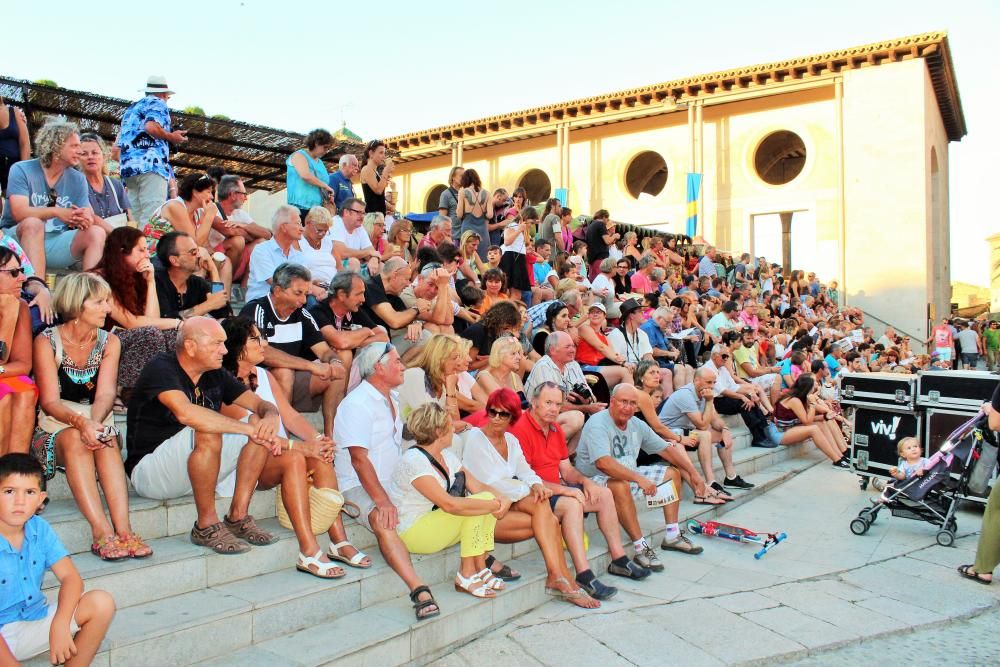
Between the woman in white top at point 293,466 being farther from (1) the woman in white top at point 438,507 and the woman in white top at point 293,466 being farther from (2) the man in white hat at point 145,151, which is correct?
(2) the man in white hat at point 145,151

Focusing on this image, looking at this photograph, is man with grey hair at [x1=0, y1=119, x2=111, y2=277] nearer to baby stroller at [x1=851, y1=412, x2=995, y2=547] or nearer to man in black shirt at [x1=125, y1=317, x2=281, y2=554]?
man in black shirt at [x1=125, y1=317, x2=281, y2=554]

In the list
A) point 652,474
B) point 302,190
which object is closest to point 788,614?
point 652,474

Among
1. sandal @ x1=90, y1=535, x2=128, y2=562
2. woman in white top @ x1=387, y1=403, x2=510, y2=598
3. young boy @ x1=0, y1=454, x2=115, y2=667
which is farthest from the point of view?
woman in white top @ x1=387, y1=403, x2=510, y2=598

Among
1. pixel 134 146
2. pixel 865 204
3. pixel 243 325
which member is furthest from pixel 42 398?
pixel 865 204

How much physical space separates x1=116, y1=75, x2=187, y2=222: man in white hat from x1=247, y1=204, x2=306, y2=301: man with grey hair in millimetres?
1303

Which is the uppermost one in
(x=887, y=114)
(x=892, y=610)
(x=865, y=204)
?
(x=887, y=114)

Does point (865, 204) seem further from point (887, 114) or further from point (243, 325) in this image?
point (243, 325)

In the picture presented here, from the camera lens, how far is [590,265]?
12.8 m

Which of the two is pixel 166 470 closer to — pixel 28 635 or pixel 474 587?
pixel 28 635

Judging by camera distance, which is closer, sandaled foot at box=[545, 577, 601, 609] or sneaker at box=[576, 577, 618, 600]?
sandaled foot at box=[545, 577, 601, 609]

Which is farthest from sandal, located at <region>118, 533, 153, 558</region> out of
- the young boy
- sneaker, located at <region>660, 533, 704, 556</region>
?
sneaker, located at <region>660, 533, 704, 556</region>

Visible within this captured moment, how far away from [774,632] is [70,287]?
428 cm

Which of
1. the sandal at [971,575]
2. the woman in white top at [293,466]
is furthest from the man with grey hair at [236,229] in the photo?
the sandal at [971,575]

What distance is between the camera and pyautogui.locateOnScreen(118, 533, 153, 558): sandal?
3556 mm
